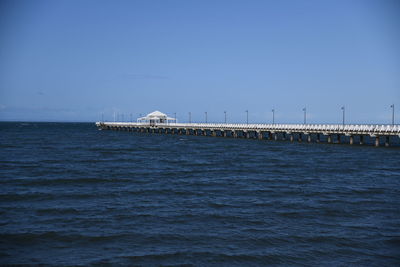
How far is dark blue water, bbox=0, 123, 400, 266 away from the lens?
11094 mm

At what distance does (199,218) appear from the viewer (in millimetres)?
14711

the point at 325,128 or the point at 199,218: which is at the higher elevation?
the point at 325,128

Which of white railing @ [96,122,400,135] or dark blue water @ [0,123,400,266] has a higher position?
white railing @ [96,122,400,135]

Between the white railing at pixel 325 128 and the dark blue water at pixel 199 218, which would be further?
the white railing at pixel 325 128

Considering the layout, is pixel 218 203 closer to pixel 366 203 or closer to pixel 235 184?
pixel 235 184

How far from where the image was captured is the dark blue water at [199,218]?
36.4 feet

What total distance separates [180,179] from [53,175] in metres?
8.36

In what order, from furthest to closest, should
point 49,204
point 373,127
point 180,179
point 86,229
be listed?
1. point 373,127
2. point 180,179
3. point 49,204
4. point 86,229

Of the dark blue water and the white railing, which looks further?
the white railing

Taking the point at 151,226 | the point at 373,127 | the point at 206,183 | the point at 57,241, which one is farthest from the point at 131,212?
the point at 373,127

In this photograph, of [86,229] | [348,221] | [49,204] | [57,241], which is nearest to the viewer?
[57,241]

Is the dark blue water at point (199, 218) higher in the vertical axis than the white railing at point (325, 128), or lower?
lower

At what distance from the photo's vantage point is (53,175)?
25125 millimetres

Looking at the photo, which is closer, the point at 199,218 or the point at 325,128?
the point at 199,218
